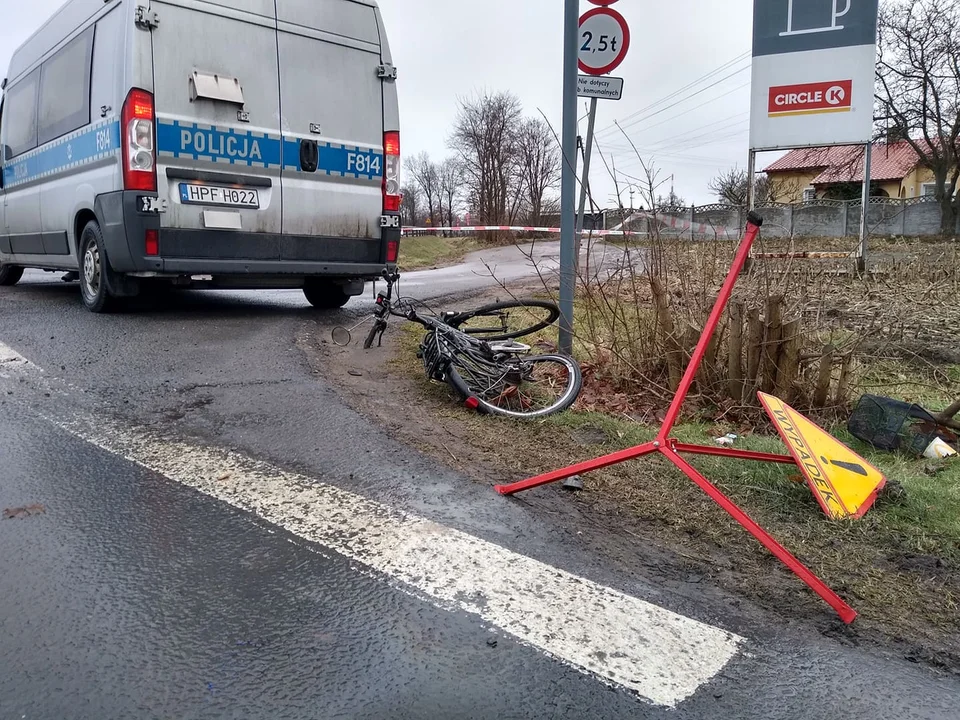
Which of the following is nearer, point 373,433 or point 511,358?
point 373,433

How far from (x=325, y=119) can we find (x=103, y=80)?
75.8 inches

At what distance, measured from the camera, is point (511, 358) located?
5438 millimetres

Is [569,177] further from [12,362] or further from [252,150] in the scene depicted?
[12,362]

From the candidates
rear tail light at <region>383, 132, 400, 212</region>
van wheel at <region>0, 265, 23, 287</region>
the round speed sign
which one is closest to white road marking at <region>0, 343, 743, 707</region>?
the round speed sign

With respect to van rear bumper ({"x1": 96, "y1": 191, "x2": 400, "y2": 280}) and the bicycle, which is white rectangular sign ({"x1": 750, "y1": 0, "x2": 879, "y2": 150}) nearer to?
van rear bumper ({"x1": 96, "y1": 191, "x2": 400, "y2": 280})

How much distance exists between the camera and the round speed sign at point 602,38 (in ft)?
19.6

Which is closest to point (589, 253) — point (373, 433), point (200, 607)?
point (373, 433)

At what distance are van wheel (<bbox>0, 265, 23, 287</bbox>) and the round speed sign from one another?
27.0 feet

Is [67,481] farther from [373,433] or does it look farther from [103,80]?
[103,80]

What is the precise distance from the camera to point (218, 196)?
274 inches

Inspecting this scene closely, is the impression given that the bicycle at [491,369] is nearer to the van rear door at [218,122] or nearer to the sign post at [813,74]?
the van rear door at [218,122]

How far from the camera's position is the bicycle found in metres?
Answer: 5.14

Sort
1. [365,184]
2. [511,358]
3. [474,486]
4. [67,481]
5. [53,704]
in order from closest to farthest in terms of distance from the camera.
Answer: [53,704]
[67,481]
[474,486]
[511,358]
[365,184]

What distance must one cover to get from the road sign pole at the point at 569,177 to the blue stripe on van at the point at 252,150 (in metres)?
2.71
